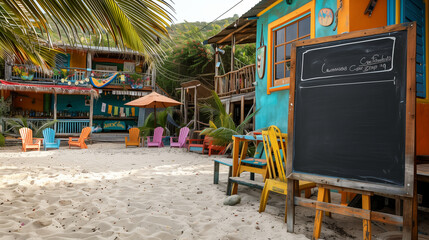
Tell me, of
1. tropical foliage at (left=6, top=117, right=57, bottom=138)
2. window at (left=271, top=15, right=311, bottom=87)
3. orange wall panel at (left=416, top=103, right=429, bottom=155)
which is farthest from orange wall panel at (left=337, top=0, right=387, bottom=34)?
tropical foliage at (left=6, top=117, right=57, bottom=138)

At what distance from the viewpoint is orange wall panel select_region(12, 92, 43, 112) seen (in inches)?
567

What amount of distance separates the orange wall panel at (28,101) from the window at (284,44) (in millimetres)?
14430

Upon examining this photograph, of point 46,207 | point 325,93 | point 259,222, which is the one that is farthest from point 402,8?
point 46,207

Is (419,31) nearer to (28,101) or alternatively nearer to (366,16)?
(366,16)

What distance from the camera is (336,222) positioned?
274cm

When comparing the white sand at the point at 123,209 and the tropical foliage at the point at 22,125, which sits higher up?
the tropical foliage at the point at 22,125

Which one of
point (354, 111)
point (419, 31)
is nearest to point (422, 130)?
point (419, 31)

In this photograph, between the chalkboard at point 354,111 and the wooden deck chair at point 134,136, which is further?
the wooden deck chair at point 134,136

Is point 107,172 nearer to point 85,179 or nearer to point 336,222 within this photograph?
point 85,179

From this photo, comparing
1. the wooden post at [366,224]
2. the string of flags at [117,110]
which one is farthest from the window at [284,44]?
the string of flags at [117,110]

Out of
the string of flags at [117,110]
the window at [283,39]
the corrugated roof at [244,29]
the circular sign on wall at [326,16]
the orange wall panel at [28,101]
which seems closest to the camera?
the circular sign on wall at [326,16]

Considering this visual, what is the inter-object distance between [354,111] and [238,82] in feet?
23.9

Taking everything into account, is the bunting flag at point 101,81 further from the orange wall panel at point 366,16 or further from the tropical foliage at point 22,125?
the orange wall panel at point 366,16

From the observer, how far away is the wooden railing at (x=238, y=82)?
8.58m
